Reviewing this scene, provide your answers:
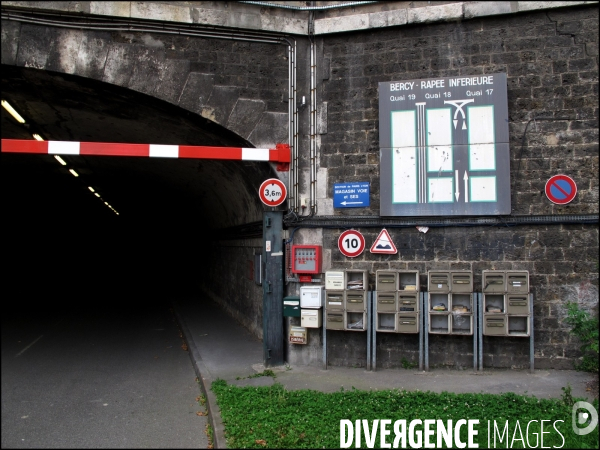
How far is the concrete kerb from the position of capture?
485 centimetres

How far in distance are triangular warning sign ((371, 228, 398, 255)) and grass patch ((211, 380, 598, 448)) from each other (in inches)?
88.5

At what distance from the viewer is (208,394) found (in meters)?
6.24

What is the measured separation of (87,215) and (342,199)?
20.7 m

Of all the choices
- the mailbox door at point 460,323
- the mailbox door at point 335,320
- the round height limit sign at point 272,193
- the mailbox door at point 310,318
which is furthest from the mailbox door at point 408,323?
the round height limit sign at point 272,193

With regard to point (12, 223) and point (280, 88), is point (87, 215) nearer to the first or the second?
point (12, 223)

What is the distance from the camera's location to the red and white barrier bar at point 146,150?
6852 millimetres

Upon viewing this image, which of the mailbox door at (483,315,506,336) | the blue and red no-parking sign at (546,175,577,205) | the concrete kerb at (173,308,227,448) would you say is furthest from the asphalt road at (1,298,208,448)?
the blue and red no-parking sign at (546,175,577,205)

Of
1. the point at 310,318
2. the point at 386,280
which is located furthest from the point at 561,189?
the point at 310,318

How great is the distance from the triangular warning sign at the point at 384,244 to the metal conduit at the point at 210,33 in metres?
1.38

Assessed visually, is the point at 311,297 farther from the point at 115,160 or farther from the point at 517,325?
the point at 115,160

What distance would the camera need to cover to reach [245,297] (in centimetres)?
1100

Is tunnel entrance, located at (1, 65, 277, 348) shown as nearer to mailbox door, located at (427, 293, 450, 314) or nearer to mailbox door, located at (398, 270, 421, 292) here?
mailbox door, located at (398, 270, 421, 292)

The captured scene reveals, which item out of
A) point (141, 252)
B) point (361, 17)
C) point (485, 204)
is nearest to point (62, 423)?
point (485, 204)

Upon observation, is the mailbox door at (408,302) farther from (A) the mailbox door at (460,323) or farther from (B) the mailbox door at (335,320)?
(B) the mailbox door at (335,320)
